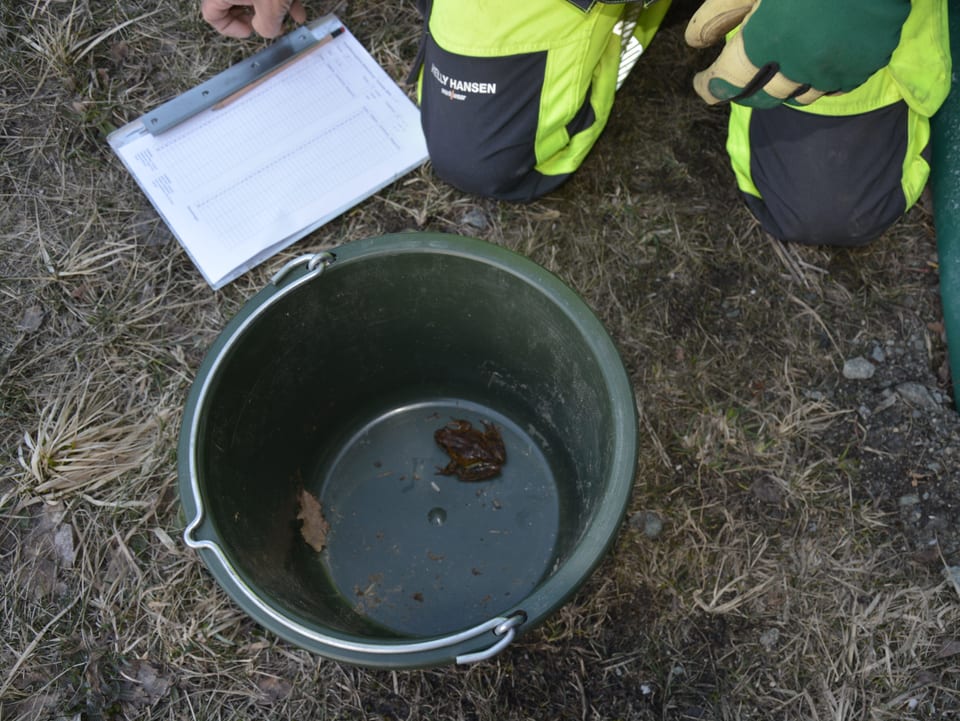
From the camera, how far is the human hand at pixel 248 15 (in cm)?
131

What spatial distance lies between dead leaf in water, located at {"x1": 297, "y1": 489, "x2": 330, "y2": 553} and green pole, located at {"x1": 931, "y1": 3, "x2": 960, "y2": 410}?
3.74 feet

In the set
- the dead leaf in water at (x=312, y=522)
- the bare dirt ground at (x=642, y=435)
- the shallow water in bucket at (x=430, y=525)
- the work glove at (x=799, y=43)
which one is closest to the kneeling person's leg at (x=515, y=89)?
the bare dirt ground at (x=642, y=435)

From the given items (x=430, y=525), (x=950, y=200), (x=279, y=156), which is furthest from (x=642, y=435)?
(x=279, y=156)

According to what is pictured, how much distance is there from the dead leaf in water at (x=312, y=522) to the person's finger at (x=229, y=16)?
839 millimetres

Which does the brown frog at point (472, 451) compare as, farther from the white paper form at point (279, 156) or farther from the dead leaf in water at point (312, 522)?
the white paper form at point (279, 156)

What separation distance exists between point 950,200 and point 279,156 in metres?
1.27

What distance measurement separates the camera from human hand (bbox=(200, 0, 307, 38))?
51.4 inches

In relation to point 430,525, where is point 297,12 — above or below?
above

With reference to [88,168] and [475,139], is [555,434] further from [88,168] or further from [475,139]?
[88,168]

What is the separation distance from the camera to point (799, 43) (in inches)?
41.9

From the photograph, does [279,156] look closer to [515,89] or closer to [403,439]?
[515,89]

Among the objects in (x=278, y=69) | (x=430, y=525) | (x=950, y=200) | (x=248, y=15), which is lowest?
(x=430, y=525)

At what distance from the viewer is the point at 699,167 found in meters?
1.52

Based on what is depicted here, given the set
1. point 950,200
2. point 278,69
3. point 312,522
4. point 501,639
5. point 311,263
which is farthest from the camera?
point 278,69
